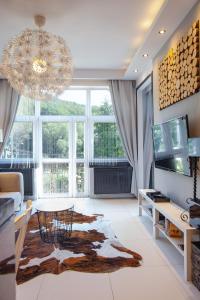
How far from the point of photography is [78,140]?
228 inches

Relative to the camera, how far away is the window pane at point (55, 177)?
5766 millimetres

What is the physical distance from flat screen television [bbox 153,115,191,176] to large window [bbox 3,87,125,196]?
6.62 feet

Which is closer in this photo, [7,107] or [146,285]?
[146,285]

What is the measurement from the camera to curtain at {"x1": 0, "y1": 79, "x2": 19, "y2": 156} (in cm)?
530

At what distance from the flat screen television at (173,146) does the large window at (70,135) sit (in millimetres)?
2016

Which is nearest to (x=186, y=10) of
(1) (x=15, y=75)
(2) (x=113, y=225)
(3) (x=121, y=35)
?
(3) (x=121, y=35)

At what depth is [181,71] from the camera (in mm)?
2986

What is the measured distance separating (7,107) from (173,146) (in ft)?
12.4

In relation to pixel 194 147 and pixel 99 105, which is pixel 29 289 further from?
pixel 99 105

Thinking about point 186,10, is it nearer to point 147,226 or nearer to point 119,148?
point 147,226

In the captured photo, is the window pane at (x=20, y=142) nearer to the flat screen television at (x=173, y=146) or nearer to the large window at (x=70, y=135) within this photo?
the large window at (x=70, y=135)

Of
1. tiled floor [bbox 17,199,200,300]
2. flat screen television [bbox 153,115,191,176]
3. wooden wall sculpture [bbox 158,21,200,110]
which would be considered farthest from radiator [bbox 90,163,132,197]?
tiled floor [bbox 17,199,200,300]

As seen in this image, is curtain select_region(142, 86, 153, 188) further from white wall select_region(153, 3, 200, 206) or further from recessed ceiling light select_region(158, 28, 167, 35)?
recessed ceiling light select_region(158, 28, 167, 35)

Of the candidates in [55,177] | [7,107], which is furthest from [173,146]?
[7,107]
